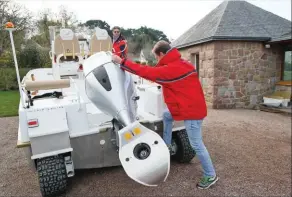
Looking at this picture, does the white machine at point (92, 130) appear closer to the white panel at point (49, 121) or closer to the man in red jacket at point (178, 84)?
the white panel at point (49, 121)

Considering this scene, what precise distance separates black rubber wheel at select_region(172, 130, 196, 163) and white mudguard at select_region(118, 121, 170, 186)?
145cm

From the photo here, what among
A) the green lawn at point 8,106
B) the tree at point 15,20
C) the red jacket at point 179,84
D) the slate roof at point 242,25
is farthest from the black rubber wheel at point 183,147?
the tree at point 15,20

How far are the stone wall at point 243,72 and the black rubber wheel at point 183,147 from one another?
506 centimetres

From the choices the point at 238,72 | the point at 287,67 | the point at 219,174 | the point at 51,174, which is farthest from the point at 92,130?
the point at 287,67

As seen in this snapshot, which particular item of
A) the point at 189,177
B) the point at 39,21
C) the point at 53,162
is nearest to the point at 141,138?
the point at 53,162

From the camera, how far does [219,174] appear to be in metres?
3.33

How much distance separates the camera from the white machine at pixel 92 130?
2.00 meters

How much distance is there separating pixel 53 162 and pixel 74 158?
225 mm

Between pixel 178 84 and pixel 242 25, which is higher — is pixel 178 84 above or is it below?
below

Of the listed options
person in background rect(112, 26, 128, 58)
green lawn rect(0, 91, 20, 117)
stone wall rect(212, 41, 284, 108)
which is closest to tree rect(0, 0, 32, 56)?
green lawn rect(0, 91, 20, 117)

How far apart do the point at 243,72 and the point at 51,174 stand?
7445 mm

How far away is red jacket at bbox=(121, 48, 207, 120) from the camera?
244cm

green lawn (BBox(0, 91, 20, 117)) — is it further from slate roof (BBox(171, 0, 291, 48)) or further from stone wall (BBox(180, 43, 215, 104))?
slate roof (BBox(171, 0, 291, 48))

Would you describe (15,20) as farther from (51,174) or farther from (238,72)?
(51,174)
